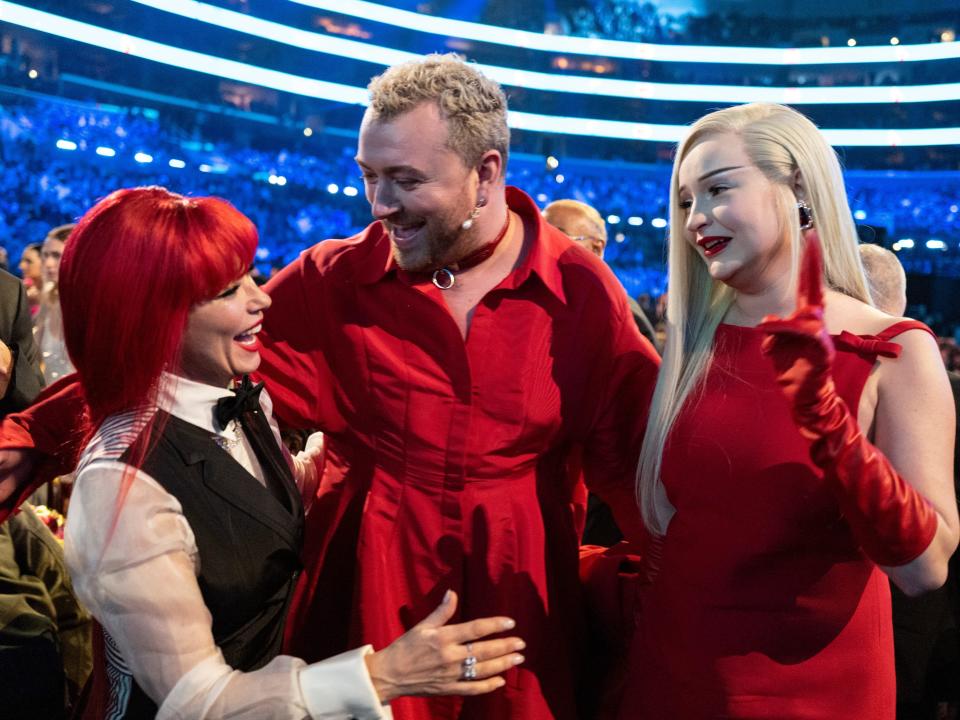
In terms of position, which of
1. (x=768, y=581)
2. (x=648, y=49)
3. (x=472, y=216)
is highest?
(x=648, y=49)

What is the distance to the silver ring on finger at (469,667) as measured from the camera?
4.59 feet

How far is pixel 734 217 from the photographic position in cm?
160

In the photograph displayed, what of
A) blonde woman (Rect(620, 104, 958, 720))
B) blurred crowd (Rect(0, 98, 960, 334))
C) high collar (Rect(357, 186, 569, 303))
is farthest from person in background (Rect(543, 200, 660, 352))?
blurred crowd (Rect(0, 98, 960, 334))

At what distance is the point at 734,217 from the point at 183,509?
1.02 meters

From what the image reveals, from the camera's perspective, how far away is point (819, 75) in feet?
73.4

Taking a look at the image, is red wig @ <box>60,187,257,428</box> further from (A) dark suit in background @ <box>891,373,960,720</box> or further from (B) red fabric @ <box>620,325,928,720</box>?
(A) dark suit in background @ <box>891,373,960,720</box>

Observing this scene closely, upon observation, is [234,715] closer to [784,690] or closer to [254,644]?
[254,644]

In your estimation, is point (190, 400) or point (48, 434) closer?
point (190, 400)

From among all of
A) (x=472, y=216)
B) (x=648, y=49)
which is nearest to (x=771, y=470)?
(x=472, y=216)

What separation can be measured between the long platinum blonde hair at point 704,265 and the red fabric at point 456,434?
0.23 meters

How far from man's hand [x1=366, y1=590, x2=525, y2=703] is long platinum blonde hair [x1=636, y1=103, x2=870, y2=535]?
0.49 meters

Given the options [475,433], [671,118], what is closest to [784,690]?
[475,433]

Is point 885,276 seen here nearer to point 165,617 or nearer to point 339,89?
point 165,617

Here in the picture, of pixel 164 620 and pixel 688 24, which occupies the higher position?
pixel 688 24
